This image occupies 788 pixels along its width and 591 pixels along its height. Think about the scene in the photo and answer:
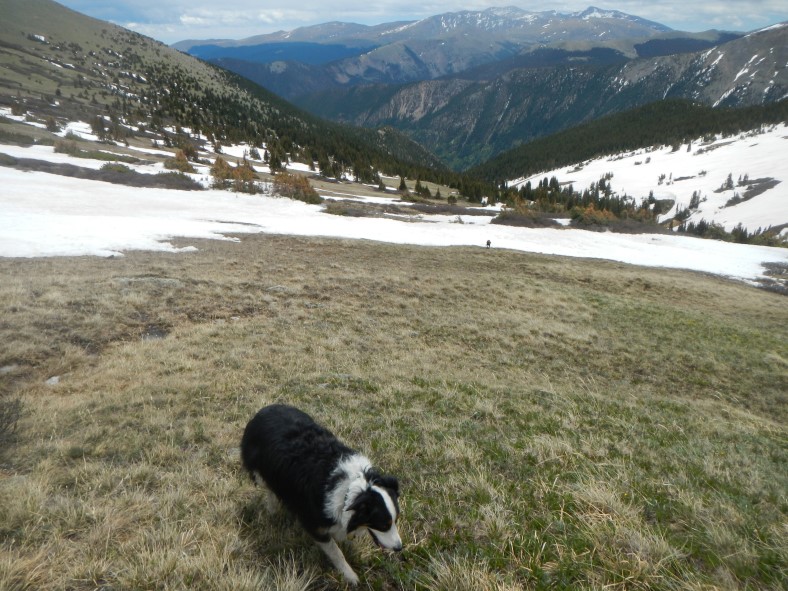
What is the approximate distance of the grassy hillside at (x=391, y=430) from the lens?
→ 3473 mm

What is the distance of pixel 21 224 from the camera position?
69.8 feet

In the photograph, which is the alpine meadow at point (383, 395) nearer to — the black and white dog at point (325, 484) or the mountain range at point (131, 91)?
the black and white dog at point (325, 484)

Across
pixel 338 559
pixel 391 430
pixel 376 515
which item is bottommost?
pixel 391 430

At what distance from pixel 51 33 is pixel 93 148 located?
132375 mm

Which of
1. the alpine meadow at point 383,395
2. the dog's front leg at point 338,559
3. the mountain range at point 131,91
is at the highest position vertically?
the mountain range at point 131,91

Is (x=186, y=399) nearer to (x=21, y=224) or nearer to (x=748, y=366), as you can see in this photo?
(x=748, y=366)

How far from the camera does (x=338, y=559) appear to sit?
3.57m

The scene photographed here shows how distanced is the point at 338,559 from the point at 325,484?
0.64 meters

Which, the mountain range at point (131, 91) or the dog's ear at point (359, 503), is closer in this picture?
the dog's ear at point (359, 503)

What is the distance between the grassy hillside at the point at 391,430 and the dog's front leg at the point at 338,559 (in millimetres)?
132

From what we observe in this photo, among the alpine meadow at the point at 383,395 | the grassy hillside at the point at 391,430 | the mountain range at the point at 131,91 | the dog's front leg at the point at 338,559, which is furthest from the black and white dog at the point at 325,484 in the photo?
the mountain range at the point at 131,91

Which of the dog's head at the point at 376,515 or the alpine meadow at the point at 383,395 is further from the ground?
the dog's head at the point at 376,515

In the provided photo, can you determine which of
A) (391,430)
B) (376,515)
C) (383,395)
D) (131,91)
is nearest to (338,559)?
(376,515)

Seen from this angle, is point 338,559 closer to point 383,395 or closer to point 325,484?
point 325,484
